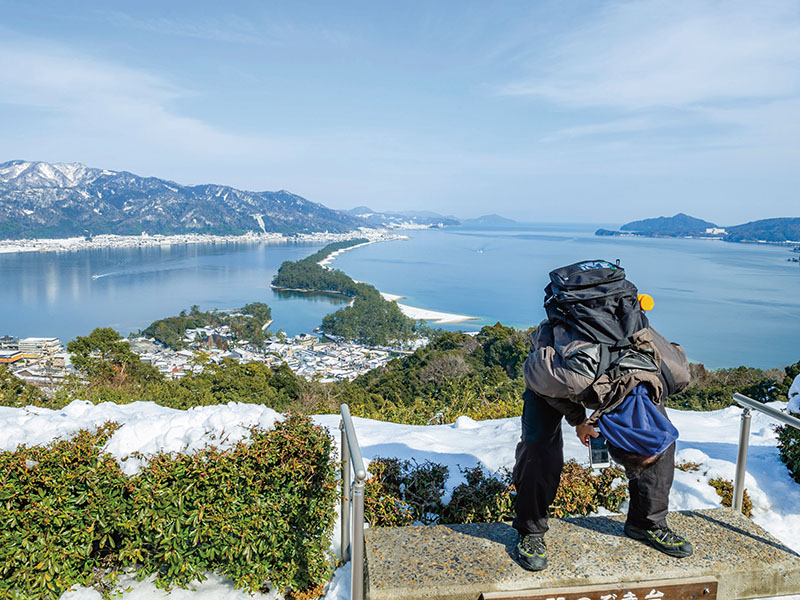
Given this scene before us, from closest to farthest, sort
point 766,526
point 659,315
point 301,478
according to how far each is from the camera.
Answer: point 301,478, point 766,526, point 659,315

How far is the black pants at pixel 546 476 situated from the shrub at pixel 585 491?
13.6 inches

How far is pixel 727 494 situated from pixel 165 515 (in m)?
2.42

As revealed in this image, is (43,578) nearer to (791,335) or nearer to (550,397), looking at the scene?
(550,397)

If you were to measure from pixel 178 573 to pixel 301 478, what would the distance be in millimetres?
507

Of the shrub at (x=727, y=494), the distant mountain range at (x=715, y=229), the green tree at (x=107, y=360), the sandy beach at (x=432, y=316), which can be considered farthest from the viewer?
the distant mountain range at (x=715, y=229)

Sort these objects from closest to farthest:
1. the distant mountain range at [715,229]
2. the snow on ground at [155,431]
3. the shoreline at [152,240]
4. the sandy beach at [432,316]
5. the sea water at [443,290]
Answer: the snow on ground at [155,431]
the sea water at [443,290]
the sandy beach at [432,316]
the shoreline at [152,240]
the distant mountain range at [715,229]

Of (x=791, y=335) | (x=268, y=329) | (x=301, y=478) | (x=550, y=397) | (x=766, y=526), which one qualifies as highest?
(x=550, y=397)

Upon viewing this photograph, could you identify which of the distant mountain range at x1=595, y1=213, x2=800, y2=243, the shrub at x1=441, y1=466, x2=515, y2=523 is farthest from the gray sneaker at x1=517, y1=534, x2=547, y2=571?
the distant mountain range at x1=595, y1=213, x2=800, y2=243

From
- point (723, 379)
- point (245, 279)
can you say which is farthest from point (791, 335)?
point (245, 279)

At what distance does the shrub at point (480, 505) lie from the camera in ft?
7.18

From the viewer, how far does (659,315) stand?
31.4m

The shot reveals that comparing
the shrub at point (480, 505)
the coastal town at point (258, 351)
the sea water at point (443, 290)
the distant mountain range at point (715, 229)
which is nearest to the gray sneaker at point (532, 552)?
the shrub at point (480, 505)

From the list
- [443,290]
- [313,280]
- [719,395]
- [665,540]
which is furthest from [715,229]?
[665,540]

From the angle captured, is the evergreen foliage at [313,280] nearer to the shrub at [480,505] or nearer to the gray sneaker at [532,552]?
the shrub at [480,505]
